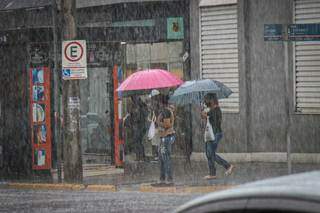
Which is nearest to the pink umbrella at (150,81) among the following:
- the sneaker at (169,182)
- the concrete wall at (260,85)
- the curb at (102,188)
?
the sneaker at (169,182)

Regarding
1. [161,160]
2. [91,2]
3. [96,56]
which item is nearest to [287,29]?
[161,160]

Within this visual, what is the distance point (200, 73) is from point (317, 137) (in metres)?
3.66

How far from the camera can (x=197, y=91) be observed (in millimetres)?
17359

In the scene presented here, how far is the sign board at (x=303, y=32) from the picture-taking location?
50.2 feet

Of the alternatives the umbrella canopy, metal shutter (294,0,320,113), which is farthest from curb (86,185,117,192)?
metal shutter (294,0,320,113)

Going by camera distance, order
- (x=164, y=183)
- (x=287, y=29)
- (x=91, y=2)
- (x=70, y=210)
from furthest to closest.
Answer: (x=91, y=2), (x=164, y=183), (x=287, y=29), (x=70, y=210)

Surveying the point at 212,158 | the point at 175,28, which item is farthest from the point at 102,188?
the point at 175,28

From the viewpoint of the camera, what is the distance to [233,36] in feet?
68.4

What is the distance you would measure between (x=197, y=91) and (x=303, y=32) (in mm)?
2884

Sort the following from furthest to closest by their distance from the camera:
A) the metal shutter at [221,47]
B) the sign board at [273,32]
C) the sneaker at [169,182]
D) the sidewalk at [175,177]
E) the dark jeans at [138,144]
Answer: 1. the metal shutter at [221,47]
2. the dark jeans at [138,144]
3. the sneaker at [169,182]
4. the sidewalk at [175,177]
5. the sign board at [273,32]

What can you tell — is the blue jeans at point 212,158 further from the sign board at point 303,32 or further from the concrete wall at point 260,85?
the sign board at point 303,32

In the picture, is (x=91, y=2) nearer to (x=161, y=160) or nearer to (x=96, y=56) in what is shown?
(x=96, y=56)

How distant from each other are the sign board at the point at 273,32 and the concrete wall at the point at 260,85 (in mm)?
4749

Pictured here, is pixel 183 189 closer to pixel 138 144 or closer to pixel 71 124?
pixel 71 124
